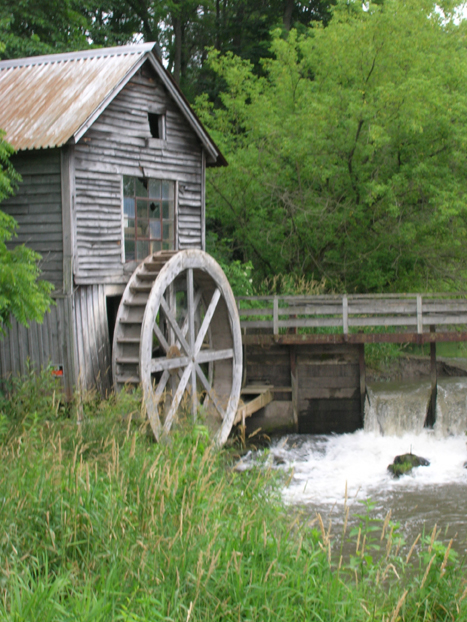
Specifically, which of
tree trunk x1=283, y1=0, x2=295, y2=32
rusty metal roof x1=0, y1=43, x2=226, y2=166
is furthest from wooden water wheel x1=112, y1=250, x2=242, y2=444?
tree trunk x1=283, y1=0, x2=295, y2=32

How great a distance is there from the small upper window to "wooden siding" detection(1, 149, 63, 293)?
2.17 m

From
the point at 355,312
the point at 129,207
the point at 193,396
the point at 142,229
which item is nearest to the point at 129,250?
the point at 142,229

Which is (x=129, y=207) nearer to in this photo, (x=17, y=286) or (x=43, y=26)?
(x=17, y=286)

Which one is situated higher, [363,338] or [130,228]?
[130,228]

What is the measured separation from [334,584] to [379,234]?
500 inches

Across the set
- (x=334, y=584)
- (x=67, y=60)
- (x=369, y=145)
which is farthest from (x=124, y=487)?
(x=369, y=145)

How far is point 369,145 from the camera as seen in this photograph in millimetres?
14297

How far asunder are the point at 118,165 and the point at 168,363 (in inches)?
121

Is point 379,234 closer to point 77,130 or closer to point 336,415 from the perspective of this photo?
point 336,415

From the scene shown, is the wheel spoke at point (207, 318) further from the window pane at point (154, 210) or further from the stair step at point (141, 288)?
the window pane at point (154, 210)

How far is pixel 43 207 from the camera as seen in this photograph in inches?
362

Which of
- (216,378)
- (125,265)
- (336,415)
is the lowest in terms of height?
(336,415)

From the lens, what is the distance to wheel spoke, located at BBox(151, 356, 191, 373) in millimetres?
9258

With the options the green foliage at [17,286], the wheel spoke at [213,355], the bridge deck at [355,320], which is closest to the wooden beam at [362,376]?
the bridge deck at [355,320]
